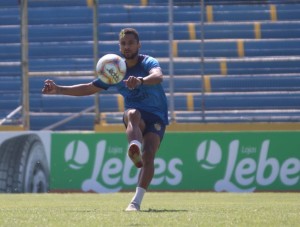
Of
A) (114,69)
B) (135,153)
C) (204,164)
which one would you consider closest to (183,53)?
(204,164)

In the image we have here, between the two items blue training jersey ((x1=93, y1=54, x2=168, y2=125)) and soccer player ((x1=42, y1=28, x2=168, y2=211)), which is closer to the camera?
soccer player ((x1=42, y1=28, x2=168, y2=211))

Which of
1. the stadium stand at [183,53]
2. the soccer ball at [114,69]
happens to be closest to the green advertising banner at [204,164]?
the stadium stand at [183,53]

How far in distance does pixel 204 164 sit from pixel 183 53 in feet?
16.7

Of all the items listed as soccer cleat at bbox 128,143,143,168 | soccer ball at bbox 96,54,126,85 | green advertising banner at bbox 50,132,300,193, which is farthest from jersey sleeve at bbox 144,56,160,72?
green advertising banner at bbox 50,132,300,193

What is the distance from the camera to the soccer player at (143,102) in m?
9.17

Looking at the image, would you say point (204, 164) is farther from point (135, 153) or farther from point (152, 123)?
point (135, 153)

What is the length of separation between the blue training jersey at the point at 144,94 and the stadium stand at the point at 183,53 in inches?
300

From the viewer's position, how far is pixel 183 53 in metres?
20.8

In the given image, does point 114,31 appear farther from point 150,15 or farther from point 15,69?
point 15,69

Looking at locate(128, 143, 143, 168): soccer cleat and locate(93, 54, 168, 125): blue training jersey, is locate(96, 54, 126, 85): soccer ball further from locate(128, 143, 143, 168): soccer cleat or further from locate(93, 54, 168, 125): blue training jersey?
locate(128, 143, 143, 168): soccer cleat

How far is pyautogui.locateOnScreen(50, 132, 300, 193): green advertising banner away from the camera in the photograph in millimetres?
16172

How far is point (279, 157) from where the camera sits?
637 inches

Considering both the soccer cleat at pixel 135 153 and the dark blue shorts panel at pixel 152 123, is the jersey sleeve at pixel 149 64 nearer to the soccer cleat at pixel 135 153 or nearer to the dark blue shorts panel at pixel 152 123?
the dark blue shorts panel at pixel 152 123

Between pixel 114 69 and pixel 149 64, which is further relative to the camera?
pixel 149 64
